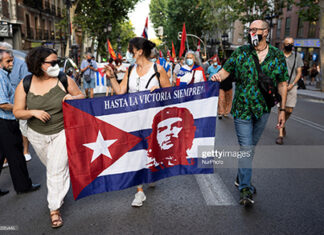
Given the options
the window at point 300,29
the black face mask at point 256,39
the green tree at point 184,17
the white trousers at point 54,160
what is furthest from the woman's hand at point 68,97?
the green tree at point 184,17

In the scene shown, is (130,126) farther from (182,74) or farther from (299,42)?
(299,42)

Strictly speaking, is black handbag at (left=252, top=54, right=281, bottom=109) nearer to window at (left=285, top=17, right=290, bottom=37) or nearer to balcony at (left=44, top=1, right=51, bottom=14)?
window at (left=285, top=17, right=290, bottom=37)

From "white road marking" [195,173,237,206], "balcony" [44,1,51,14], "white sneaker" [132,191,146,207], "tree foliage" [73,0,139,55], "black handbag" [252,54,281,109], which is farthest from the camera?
"balcony" [44,1,51,14]

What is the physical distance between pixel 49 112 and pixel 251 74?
2107 mm

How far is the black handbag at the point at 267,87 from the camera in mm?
3426

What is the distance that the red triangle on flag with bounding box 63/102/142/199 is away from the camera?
3.17 metres

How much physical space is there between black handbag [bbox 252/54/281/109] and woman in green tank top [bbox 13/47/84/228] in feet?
6.35

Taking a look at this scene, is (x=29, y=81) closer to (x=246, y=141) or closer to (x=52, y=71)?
(x=52, y=71)

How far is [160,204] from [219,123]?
5.22 metres

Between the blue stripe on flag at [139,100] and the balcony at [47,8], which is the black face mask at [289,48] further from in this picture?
the balcony at [47,8]

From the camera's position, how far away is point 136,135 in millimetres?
3512

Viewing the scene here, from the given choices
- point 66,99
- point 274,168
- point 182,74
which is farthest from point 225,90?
point 66,99

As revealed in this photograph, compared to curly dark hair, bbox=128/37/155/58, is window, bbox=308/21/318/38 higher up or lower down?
higher up

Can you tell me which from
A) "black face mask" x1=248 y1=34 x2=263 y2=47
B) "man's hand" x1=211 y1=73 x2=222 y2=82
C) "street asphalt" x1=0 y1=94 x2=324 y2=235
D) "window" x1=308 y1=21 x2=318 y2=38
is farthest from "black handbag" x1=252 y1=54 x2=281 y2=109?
"window" x1=308 y1=21 x2=318 y2=38
